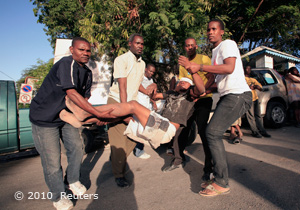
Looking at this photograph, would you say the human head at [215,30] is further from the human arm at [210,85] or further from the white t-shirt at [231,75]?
the human arm at [210,85]

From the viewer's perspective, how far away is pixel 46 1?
536 inches

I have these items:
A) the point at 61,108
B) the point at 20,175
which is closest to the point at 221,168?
the point at 61,108

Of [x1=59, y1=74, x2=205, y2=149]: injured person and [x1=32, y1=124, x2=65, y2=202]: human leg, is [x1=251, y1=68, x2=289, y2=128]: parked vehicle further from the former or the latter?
[x1=32, y1=124, x2=65, y2=202]: human leg

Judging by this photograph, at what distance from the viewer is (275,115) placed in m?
5.94

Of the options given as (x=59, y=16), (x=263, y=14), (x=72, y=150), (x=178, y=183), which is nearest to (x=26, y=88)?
(x=59, y=16)

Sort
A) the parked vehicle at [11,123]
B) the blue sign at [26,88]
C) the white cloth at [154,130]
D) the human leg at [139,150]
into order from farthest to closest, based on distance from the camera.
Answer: the blue sign at [26,88] → the parked vehicle at [11,123] → the human leg at [139,150] → the white cloth at [154,130]

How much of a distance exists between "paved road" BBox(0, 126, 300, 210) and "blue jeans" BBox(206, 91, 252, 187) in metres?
0.34

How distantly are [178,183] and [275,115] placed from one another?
509 cm

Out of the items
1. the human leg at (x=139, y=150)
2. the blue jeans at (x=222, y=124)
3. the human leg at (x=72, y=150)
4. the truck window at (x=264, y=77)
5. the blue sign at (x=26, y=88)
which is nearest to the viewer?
the blue jeans at (x=222, y=124)

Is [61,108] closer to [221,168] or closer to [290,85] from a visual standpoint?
[221,168]

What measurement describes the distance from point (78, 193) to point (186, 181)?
1.52 meters

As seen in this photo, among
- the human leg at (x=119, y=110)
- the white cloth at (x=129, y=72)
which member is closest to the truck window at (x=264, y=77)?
the white cloth at (x=129, y=72)

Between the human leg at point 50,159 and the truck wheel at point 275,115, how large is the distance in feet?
20.4

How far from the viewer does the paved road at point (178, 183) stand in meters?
2.07
